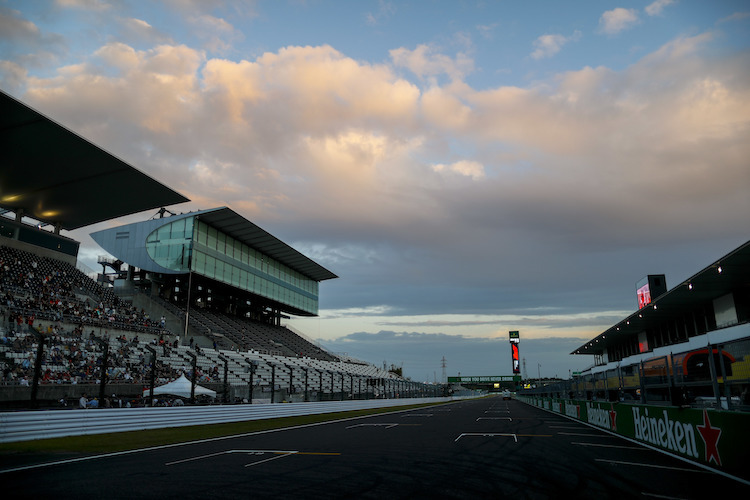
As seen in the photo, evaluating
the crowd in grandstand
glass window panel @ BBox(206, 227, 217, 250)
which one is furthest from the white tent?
glass window panel @ BBox(206, 227, 217, 250)

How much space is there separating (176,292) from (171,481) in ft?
168

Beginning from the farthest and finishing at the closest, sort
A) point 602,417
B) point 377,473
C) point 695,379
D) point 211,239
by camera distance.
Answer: point 211,239 < point 602,417 < point 695,379 < point 377,473

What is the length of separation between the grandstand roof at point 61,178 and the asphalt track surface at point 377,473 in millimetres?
24027

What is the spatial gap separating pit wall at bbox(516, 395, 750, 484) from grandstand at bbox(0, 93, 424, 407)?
16.5 metres

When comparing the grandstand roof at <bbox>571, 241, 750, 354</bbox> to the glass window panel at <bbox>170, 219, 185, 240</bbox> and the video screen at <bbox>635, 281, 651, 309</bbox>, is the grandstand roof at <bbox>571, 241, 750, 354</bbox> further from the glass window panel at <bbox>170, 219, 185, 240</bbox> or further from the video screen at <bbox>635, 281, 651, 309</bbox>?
the glass window panel at <bbox>170, 219, 185, 240</bbox>

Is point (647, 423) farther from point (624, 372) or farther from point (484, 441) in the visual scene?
point (484, 441)

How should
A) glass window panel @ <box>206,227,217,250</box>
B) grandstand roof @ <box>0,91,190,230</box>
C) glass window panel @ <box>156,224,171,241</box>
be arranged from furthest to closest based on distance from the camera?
glass window panel @ <box>206,227,217,250</box>
glass window panel @ <box>156,224,171,241</box>
grandstand roof @ <box>0,91,190,230</box>

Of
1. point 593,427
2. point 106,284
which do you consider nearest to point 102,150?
point 106,284

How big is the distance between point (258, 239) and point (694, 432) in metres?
54.4

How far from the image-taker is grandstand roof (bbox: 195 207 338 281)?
5106cm

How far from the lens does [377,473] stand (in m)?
8.63

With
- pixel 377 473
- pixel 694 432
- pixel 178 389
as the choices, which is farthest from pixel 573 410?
pixel 178 389

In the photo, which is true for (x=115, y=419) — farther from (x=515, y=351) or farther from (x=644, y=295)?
(x=515, y=351)

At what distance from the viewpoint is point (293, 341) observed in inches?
2682
